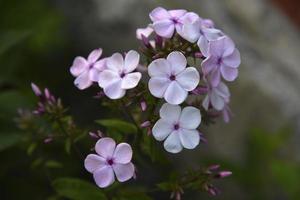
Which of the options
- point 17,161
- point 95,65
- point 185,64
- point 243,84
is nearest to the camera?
point 185,64

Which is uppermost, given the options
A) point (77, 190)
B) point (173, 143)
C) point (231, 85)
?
point (173, 143)

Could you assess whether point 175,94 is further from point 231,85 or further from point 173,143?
point 231,85

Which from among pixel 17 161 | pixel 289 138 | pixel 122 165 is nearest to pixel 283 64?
pixel 289 138

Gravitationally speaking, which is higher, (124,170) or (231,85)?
(124,170)

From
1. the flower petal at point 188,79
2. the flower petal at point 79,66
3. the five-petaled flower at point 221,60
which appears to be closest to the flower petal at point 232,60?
the five-petaled flower at point 221,60

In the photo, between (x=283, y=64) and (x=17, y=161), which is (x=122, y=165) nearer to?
(x=17, y=161)

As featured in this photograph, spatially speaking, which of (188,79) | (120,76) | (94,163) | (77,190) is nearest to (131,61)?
(120,76)
